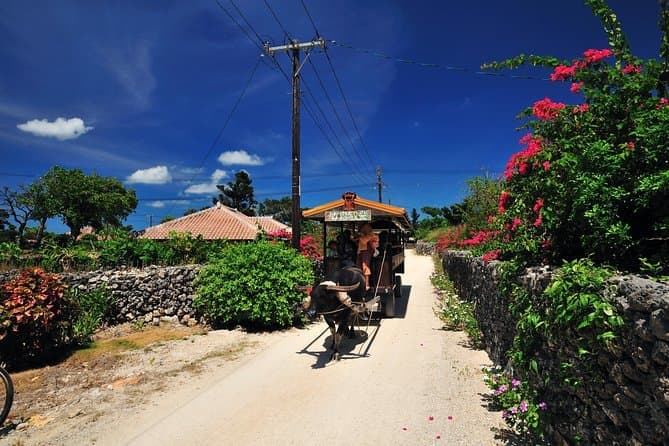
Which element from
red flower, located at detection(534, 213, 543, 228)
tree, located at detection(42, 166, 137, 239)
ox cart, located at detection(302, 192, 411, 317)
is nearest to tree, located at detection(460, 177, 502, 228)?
ox cart, located at detection(302, 192, 411, 317)

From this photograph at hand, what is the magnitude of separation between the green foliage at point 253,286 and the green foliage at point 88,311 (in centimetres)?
189

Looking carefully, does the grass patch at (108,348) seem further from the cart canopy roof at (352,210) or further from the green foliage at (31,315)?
the cart canopy roof at (352,210)

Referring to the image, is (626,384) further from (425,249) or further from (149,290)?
(425,249)

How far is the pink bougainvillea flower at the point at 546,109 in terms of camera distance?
13.1 feet

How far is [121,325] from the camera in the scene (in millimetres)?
8070

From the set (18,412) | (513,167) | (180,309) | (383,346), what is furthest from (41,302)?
(513,167)

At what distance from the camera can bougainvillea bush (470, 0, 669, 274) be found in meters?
2.66

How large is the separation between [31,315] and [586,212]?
7.44 meters

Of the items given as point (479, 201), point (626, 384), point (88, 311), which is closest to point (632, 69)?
point (626, 384)

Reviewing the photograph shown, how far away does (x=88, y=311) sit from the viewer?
7656mm

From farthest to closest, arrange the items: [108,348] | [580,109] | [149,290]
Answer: [149,290] < [108,348] < [580,109]

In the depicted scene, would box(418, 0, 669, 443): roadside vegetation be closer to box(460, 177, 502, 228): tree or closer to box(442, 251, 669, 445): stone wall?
box(442, 251, 669, 445): stone wall

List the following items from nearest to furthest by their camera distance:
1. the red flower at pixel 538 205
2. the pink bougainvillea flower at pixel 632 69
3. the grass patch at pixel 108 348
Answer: the pink bougainvillea flower at pixel 632 69
the red flower at pixel 538 205
the grass patch at pixel 108 348

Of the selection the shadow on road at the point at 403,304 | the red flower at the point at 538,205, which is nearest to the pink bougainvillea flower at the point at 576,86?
the red flower at the point at 538,205
